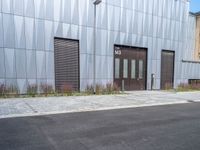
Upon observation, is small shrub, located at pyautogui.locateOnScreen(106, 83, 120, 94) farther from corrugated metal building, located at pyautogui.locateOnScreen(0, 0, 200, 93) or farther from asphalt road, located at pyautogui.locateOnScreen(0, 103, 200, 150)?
asphalt road, located at pyautogui.locateOnScreen(0, 103, 200, 150)

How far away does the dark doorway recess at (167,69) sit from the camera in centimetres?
2080

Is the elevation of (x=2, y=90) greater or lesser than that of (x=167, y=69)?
lesser

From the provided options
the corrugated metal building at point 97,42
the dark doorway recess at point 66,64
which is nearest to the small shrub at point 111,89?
the corrugated metal building at point 97,42

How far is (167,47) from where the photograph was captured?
20766mm

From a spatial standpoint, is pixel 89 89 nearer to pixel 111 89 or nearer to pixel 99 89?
pixel 99 89

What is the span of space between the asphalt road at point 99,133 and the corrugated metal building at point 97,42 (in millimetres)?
7045

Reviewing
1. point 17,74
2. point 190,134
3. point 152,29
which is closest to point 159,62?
point 152,29

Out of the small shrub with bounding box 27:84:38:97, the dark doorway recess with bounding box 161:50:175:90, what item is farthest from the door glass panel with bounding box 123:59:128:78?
the small shrub with bounding box 27:84:38:97

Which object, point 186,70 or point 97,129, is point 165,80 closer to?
point 186,70

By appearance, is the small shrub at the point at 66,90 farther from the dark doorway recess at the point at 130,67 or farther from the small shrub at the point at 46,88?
the dark doorway recess at the point at 130,67

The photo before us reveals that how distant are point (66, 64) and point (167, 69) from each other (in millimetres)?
11823

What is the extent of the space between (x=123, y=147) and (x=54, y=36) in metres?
11.3

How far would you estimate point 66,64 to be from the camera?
48.7 feet

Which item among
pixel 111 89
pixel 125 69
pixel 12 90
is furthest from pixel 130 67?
pixel 12 90
